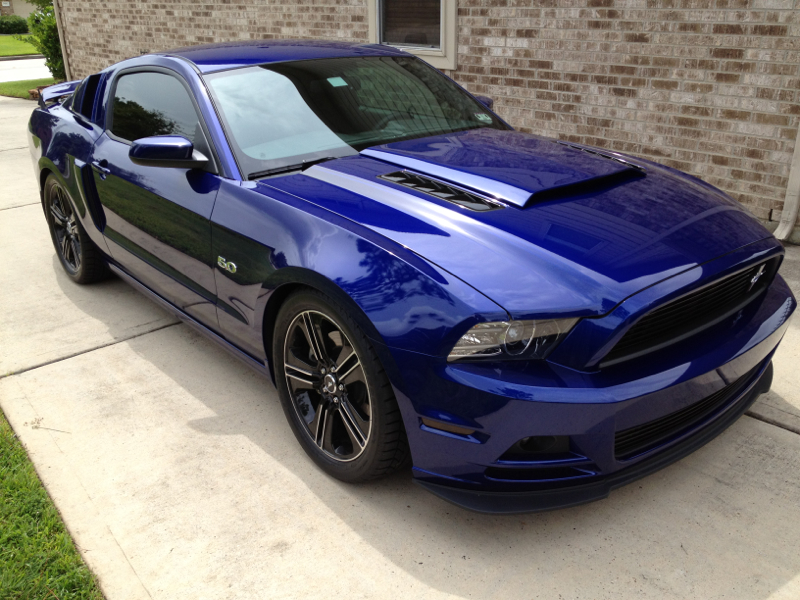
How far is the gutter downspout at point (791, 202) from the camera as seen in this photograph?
4973 mm

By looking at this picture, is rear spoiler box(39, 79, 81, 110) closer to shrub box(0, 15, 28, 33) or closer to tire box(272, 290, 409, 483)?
tire box(272, 290, 409, 483)

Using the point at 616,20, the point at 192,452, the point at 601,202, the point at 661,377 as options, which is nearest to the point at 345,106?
the point at 601,202

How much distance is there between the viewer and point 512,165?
306 centimetres

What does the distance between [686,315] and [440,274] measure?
86 centimetres

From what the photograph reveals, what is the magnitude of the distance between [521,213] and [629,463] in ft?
3.06

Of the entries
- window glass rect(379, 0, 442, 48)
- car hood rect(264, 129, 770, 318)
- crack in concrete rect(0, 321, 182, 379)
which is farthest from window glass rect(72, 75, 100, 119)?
window glass rect(379, 0, 442, 48)

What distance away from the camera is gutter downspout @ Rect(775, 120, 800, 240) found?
16.3 feet

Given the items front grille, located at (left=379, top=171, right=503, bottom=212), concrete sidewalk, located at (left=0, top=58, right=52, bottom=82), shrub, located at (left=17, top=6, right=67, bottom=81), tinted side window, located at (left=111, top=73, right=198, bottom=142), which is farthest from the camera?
concrete sidewalk, located at (left=0, top=58, right=52, bottom=82)

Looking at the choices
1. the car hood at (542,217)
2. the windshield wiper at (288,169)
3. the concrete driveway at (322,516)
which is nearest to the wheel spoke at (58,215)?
the concrete driveway at (322,516)

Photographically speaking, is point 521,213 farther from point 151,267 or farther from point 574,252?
point 151,267

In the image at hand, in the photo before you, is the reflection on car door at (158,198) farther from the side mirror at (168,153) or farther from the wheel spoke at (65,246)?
the wheel spoke at (65,246)

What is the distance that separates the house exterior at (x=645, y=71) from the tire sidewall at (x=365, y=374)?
12.8 feet

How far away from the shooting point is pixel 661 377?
230 centimetres

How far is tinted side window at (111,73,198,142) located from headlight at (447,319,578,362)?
1.89 metres
